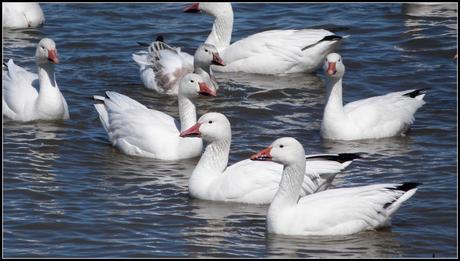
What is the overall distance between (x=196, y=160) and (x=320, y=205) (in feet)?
8.84

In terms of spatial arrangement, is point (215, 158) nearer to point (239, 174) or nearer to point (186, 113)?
point (239, 174)

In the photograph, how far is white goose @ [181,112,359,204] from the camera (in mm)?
10836

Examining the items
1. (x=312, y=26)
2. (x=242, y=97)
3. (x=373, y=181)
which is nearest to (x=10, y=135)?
(x=242, y=97)

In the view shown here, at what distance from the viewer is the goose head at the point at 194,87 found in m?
12.6

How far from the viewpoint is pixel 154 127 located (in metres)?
12.4

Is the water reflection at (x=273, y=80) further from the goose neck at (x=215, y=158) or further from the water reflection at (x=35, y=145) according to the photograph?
the goose neck at (x=215, y=158)

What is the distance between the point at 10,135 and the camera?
13.2m

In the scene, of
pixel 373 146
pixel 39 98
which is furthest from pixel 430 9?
pixel 39 98

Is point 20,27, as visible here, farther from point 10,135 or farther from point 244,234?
point 244,234

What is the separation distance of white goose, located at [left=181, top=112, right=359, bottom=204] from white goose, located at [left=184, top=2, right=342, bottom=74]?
4.63 metres

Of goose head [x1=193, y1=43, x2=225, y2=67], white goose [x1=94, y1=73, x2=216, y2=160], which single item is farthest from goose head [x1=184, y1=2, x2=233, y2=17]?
white goose [x1=94, y1=73, x2=216, y2=160]

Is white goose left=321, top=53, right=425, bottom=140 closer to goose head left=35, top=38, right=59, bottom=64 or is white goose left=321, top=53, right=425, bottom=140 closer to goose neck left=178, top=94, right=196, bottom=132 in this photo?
goose neck left=178, top=94, right=196, bottom=132

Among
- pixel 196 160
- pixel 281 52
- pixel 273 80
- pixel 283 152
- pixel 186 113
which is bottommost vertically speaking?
pixel 273 80

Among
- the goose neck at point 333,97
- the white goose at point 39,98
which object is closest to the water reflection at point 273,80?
the goose neck at point 333,97
